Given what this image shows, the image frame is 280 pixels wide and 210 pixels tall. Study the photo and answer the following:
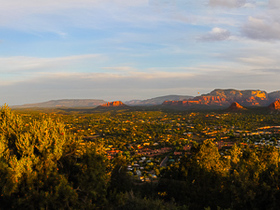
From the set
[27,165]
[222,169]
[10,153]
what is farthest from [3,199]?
[222,169]

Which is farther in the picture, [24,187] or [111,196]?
[111,196]

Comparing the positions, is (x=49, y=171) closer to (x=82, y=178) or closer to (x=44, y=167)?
(x=44, y=167)

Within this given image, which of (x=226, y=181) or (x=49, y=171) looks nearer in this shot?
(x=49, y=171)

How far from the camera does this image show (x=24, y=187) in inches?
536

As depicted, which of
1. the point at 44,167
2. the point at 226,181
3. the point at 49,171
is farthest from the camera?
the point at 226,181

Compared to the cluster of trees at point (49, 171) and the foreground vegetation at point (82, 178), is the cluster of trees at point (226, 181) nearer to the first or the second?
the foreground vegetation at point (82, 178)

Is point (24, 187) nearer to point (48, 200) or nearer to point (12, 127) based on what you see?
point (48, 200)

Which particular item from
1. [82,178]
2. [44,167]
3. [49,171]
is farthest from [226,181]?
[44,167]

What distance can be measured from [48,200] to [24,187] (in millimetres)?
1842

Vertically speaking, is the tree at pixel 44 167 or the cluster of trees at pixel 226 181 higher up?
the tree at pixel 44 167

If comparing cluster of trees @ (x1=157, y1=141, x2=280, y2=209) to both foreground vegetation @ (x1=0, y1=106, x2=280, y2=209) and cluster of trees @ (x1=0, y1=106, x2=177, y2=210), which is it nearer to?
foreground vegetation @ (x1=0, y1=106, x2=280, y2=209)

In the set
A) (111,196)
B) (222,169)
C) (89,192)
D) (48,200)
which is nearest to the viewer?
(48,200)

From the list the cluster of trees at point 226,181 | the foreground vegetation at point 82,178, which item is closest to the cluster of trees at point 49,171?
the foreground vegetation at point 82,178

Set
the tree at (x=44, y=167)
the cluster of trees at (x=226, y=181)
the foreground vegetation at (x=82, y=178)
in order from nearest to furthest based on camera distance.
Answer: the tree at (x=44, y=167) < the foreground vegetation at (x=82, y=178) < the cluster of trees at (x=226, y=181)
